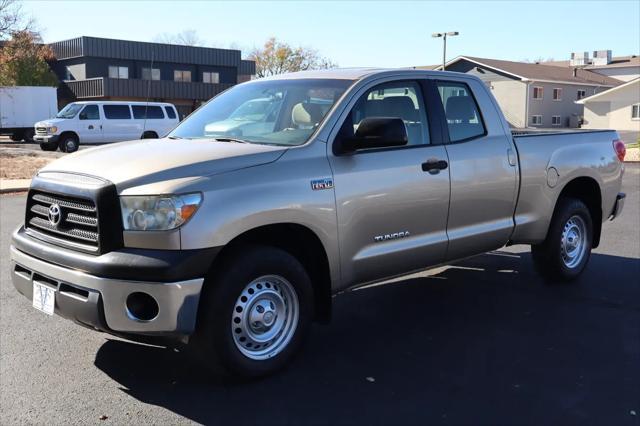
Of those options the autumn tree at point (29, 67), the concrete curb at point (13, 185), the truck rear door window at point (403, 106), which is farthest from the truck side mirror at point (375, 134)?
the autumn tree at point (29, 67)

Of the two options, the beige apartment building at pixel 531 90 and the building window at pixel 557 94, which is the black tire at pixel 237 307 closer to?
the beige apartment building at pixel 531 90

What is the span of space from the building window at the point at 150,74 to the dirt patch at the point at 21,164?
2630 cm

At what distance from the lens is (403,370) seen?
445 centimetres

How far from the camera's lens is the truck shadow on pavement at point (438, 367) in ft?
12.6

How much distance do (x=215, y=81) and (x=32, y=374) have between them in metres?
52.5

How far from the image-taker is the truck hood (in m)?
3.90

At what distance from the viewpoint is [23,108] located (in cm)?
3525

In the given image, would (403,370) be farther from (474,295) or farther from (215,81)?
(215,81)

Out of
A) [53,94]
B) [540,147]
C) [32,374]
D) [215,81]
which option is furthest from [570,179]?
[215,81]

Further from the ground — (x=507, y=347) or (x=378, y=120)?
(x=378, y=120)

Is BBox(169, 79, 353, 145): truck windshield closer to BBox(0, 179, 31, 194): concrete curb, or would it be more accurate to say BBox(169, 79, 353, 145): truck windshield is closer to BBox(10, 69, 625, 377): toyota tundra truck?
BBox(10, 69, 625, 377): toyota tundra truck

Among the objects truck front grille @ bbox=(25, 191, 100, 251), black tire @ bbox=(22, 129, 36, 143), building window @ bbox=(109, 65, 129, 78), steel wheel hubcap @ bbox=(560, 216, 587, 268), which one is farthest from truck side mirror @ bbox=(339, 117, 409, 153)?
building window @ bbox=(109, 65, 129, 78)

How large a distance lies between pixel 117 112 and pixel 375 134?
24.8m

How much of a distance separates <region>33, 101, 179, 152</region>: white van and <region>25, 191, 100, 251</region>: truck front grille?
72.8ft
